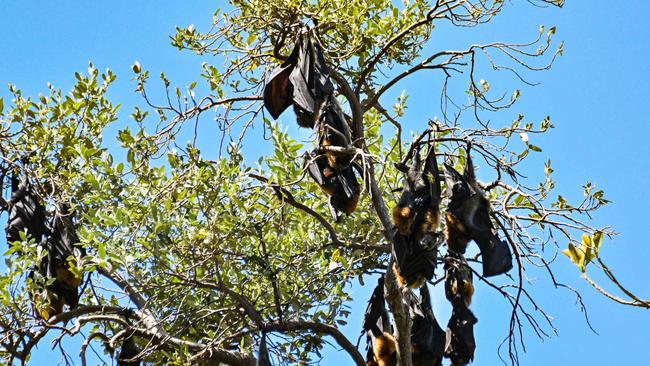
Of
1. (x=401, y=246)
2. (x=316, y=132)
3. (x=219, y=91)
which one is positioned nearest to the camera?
(x=401, y=246)

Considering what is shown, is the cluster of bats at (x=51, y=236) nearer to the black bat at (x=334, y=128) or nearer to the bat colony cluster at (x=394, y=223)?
the bat colony cluster at (x=394, y=223)

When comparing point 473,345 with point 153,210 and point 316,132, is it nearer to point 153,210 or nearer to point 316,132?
point 316,132

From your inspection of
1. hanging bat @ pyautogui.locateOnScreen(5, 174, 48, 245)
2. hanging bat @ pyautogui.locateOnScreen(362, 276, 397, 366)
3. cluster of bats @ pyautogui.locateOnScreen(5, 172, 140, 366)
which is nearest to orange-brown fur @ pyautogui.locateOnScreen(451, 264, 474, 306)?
hanging bat @ pyautogui.locateOnScreen(362, 276, 397, 366)

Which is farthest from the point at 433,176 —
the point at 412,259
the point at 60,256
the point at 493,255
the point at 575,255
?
the point at 60,256

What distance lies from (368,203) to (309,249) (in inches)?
31.5

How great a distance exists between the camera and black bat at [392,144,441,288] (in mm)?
5414

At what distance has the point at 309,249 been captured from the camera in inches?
260

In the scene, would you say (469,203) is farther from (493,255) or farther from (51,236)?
(51,236)

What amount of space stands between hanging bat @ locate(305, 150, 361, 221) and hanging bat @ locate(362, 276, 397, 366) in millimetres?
749

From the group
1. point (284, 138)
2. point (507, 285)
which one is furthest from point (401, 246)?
point (284, 138)

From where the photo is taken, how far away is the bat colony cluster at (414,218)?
18.0 feet

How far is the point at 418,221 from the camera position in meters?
5.56

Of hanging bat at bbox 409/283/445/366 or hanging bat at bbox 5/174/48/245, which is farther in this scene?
hanging bat at bbox 5/174/48/245

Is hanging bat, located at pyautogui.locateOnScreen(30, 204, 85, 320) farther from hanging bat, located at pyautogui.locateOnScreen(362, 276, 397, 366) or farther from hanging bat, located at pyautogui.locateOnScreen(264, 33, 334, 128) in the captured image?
hanging bat, located at pyautogui.locateOnScreen(362, 276, 397, 366)
